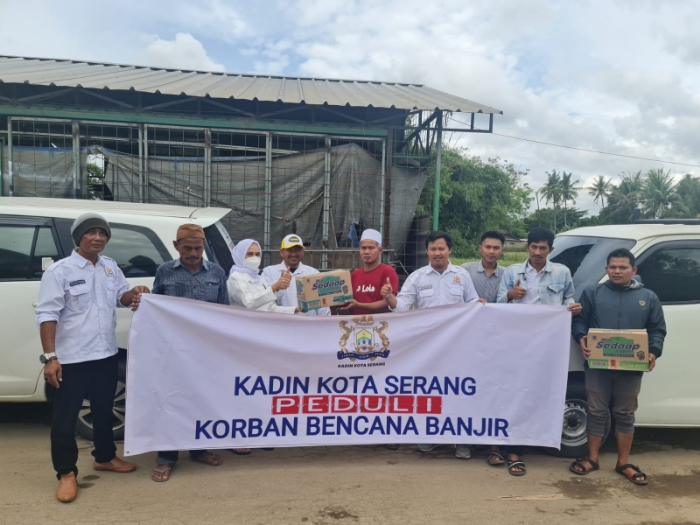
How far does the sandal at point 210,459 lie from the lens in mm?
3631

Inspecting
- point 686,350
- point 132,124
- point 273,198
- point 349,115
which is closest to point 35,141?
point 132,124

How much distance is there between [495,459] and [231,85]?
755cm

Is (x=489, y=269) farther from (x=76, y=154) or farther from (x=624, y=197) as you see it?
(x=624, y=197)

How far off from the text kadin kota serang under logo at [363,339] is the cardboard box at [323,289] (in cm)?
19

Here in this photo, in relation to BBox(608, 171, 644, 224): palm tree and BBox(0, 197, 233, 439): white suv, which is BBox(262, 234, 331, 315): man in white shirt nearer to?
BBox(0, 197, 233, 439): white suv

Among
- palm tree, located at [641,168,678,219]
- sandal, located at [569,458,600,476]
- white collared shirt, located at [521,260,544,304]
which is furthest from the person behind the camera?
palm tree, located at [641,168,678,219]

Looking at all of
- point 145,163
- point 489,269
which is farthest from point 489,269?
point 145,163

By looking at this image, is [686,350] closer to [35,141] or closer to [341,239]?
[341,239]

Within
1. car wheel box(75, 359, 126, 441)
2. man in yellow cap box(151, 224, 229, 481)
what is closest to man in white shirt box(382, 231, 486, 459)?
man in yellow cap box(151, 224, 229, 481)

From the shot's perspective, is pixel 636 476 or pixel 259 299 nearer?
pixel 636 476

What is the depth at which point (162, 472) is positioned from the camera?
3.42 meters

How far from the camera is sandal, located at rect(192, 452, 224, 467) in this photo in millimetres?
3631

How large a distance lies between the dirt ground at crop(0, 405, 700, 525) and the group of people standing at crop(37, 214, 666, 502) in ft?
0.40

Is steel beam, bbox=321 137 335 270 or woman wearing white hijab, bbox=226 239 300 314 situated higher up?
steel beam, bbox=321 137 335 270
